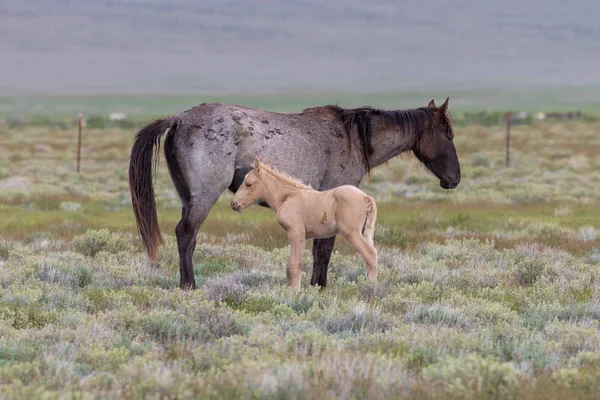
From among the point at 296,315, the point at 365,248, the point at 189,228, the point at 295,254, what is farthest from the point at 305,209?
the point at 296,315

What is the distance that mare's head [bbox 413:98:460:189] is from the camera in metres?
10.4

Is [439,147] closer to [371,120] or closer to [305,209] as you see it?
[371,120]

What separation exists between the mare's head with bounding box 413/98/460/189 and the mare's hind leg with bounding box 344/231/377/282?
2147mm

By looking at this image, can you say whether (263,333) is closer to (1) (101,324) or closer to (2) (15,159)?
(1) (101,324)

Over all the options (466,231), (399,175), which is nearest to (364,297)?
(466,231)

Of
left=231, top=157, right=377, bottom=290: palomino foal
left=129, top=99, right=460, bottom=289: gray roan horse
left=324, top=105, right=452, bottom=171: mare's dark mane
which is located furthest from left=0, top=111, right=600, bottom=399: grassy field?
left=324, top=105, right=452, bottom=171: mare's dark mane

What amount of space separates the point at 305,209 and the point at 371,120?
203 cm

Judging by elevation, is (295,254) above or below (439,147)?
below

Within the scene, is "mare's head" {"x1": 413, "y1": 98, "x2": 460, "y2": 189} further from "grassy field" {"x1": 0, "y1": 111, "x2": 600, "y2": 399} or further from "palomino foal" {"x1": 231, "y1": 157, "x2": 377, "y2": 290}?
"palomino foal" {"x1": 231, "y1": 157, "x2": 377, "y2": 290}

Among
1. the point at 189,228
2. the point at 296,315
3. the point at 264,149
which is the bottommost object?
the point at 296,315

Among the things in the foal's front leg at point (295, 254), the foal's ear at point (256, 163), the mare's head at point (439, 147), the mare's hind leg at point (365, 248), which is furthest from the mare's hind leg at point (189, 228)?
the mare's head at point (439, 147)

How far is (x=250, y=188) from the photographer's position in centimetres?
862

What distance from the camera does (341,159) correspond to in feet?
31.9

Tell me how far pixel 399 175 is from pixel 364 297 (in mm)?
23634
